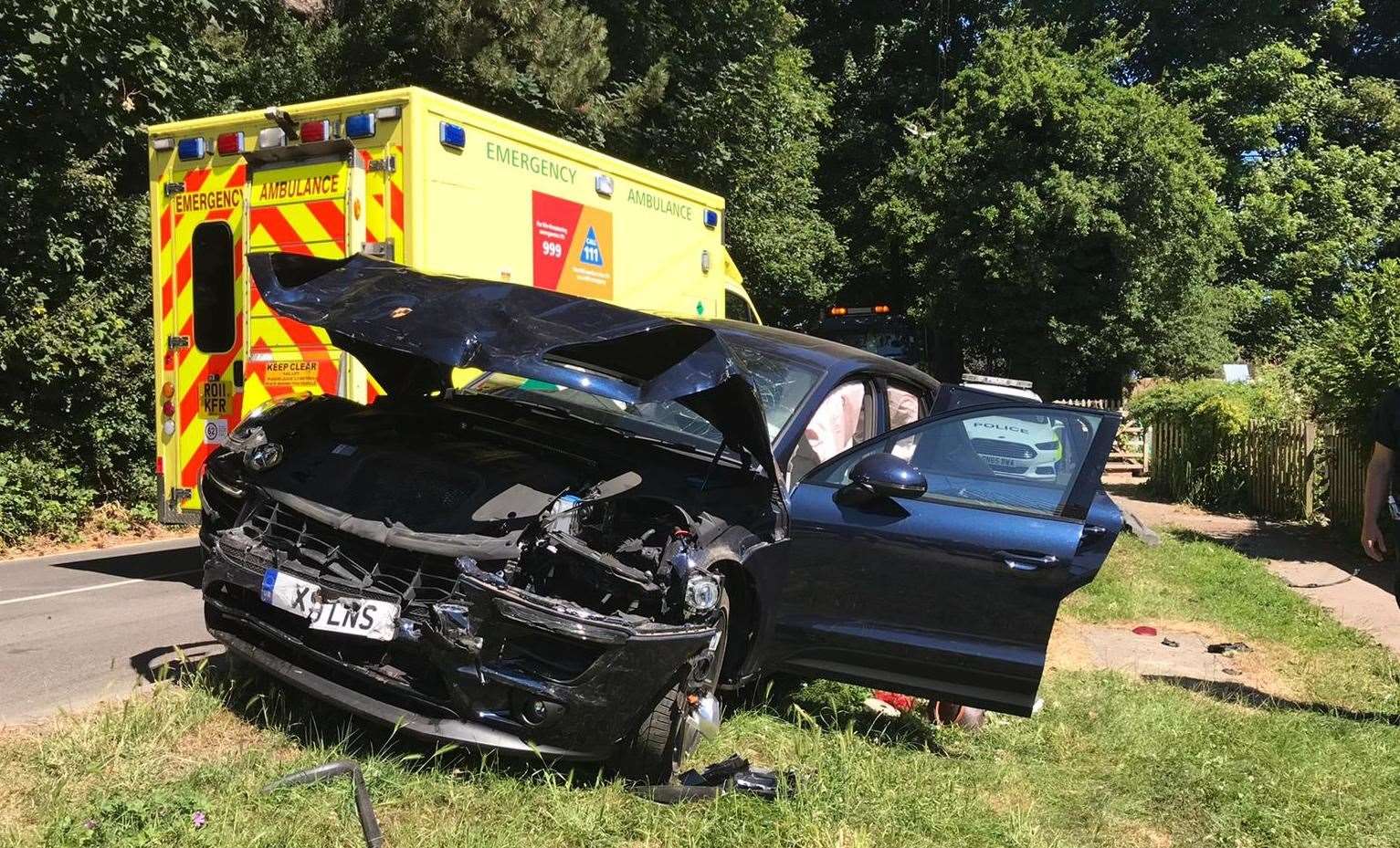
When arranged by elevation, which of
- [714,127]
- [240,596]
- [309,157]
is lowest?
[240,596]

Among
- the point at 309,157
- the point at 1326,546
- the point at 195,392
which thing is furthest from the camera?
the point at 1326,546

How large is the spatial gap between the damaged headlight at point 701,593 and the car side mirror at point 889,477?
0.88 meters

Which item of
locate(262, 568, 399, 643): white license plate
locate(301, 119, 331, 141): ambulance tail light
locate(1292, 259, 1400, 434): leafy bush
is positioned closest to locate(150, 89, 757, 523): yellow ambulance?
locate(301, 119, 331, 141): ambulance tail light

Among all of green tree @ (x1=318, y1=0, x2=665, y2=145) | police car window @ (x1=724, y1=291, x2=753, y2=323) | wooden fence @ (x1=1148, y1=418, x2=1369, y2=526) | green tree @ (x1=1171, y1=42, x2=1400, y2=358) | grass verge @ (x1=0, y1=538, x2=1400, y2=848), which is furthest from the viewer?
green tree @ (x1=1171, y1=42, x2=1400, y2=358)

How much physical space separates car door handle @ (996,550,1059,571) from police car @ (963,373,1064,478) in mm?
537

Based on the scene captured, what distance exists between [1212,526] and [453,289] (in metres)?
10.5

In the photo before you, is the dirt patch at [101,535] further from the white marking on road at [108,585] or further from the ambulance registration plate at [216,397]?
the ambulance registration plate at [216,397]

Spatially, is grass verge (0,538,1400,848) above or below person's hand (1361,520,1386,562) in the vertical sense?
below

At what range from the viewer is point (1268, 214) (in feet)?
92.5

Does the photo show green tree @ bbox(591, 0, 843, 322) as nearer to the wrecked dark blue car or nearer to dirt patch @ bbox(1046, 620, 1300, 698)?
dirt patch @ bbox(1046, 620, 1300, 698)

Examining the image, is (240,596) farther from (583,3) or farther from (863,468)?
(583,3)

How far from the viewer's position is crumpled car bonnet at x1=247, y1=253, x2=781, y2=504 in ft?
12.1

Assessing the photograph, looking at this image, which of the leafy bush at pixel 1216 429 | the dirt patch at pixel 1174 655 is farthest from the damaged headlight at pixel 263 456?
the leafy bush at pixel 1216 429

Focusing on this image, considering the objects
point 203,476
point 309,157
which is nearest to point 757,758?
point 203,476
